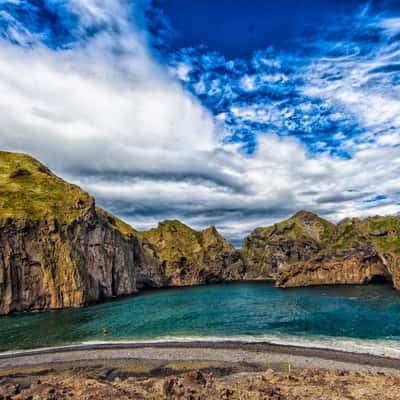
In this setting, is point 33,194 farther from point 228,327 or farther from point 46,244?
point 228,327

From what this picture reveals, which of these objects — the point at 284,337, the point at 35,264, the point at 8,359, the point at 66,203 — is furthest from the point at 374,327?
the point at 66,203

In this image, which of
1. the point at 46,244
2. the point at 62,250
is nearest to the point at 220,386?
the point at 62,250

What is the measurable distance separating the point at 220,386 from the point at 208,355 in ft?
53.4

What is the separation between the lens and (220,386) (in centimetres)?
2755

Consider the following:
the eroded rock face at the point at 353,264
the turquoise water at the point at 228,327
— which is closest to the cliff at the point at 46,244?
the turquoise water at the point at 228,327

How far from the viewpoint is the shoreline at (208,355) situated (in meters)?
38.0

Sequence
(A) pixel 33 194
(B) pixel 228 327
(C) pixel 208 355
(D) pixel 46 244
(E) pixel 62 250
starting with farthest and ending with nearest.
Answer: (A) pixel 33 194
(E) pixel 62 250
(D) pixel 46 244
(B) pixel 228 327
(C) pixel 208 355

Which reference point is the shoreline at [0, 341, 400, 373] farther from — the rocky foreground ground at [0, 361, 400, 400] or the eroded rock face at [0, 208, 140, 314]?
the eroded rock face at [0, 208, 140, 314]

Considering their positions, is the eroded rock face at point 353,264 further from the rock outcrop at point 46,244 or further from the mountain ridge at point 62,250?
the rock outcrop at point 46,244

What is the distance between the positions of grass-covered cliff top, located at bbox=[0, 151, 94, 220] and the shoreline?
74.2 m

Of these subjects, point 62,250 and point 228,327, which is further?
point 62,250

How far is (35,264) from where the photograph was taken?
105688mm

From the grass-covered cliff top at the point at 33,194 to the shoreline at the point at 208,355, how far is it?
74.2 m

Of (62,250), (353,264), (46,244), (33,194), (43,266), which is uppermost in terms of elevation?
(33,194)
